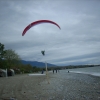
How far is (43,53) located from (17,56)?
44305 millimetres

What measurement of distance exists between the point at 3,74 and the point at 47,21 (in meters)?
21.8

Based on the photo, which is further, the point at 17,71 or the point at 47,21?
the point at 17,71

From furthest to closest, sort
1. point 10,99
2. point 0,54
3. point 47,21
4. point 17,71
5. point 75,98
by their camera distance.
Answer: point 17,71
point 0,54
point 47,21
point 75,98
point 10,99

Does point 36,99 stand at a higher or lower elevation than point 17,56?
lower

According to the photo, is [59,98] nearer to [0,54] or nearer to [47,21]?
[47,21]

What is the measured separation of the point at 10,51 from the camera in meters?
54.3

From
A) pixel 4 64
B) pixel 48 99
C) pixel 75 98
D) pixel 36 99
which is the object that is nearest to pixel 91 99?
pixel 75 98

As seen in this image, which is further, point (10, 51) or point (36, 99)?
point (10, 51)

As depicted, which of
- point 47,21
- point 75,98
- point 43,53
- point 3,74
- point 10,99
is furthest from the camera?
point 3,74

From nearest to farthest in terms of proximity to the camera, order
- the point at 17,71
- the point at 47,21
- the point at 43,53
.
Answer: the point at 47,21 → the point at 43,53 → the point at 17,71

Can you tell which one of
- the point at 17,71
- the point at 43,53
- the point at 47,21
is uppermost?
the point at 47,21

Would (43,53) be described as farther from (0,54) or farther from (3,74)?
(0,54)

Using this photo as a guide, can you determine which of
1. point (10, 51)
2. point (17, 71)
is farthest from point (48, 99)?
point (10, 51)

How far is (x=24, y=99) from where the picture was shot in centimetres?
761
